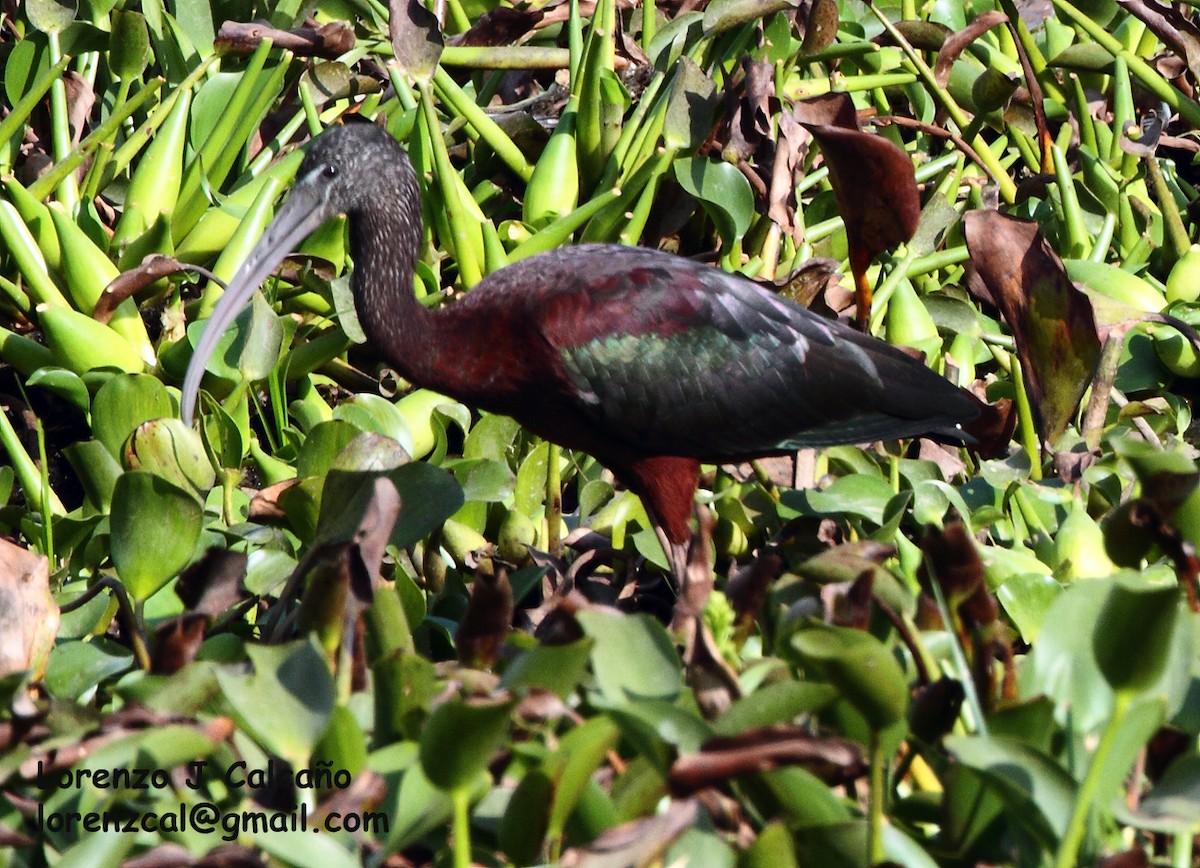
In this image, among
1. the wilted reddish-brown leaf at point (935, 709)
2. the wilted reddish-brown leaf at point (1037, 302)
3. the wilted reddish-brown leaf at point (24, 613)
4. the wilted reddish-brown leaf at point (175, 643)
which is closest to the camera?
the wilted reddish-brown leaf at point (935, 709)

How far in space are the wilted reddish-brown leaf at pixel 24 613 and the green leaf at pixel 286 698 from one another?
68cm

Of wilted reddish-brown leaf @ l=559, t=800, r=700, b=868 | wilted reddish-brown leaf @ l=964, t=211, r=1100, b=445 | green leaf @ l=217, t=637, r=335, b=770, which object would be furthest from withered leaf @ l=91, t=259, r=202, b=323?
wilted reddish-brown leaf @ l=559, t=800, r=700, b=868

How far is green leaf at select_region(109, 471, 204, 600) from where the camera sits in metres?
2.80

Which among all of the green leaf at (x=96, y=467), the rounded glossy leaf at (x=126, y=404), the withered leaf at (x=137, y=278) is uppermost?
the withered leaf at (x=137, y=278)

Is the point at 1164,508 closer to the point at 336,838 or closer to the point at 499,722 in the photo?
the point at 499,722

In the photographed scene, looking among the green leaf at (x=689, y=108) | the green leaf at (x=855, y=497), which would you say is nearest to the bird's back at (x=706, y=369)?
the green leaf at (x=855, y=497)

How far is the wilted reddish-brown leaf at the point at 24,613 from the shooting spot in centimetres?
254

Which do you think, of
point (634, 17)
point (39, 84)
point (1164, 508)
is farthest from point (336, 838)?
point (634, 17)

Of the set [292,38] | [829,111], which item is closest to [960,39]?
[829,111]

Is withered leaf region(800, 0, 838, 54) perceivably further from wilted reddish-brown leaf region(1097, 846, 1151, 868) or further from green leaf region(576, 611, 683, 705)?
wilted reddish-brown leaf region(1097, 846, 1151, 868)

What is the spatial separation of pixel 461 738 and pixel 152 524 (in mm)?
1187

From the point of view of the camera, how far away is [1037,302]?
140 inches

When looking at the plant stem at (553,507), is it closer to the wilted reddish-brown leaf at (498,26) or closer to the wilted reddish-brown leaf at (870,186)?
the wilted reddish-brown leaf at (870,186)

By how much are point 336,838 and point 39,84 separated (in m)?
3.21
